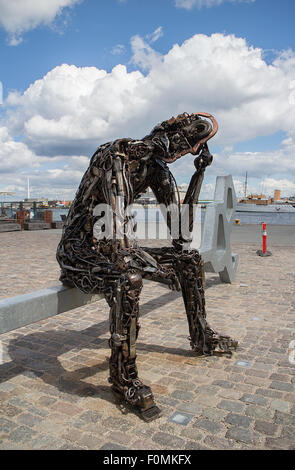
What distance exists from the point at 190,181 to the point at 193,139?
58 centimetres

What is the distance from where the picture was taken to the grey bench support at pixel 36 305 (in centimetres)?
298

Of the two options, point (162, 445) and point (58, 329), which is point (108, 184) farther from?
point (58, 329)

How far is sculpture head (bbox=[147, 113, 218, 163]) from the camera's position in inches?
142

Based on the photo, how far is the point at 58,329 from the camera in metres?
5.12

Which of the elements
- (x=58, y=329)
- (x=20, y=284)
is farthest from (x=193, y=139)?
(x=20, y=284)

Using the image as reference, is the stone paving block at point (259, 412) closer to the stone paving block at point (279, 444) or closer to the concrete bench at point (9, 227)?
the stone paving block at point (279, 444)

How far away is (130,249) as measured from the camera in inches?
123

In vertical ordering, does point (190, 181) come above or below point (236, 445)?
above

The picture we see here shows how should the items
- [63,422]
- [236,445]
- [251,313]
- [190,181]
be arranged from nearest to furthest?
[236,445] → [63,422] → [190,181] → [251,313]

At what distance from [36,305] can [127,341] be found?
83cm
